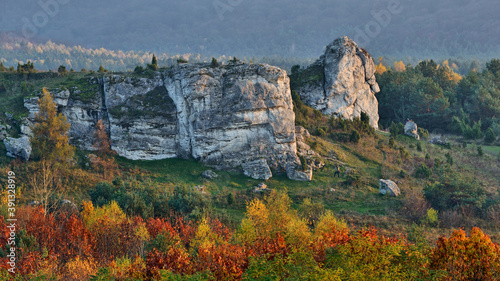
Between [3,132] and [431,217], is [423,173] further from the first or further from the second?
[3,132]

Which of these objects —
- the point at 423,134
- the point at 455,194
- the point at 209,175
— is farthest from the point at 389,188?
the point at 423,134

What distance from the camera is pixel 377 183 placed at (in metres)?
38.6

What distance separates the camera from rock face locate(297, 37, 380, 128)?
179 ft

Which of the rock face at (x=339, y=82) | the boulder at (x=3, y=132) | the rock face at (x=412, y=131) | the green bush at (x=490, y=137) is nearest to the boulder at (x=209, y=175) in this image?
the boulder at (x=3, y=132)

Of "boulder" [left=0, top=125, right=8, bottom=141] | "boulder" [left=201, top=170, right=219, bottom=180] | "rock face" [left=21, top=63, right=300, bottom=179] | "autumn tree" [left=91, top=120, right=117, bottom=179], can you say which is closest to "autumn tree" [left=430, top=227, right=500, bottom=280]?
"rock face" [left=21, top=63, right=300, bottom=179]

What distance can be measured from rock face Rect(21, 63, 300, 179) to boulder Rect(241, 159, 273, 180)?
16 centimetres

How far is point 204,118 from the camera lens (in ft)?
139

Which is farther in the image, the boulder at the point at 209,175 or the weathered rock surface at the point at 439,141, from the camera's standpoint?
the weathered rock surface at the point at 439,141

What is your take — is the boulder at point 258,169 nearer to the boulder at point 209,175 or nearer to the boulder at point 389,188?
the boulder at point 209,175

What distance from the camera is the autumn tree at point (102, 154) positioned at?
3791cm

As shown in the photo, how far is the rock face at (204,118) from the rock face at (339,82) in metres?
12.6

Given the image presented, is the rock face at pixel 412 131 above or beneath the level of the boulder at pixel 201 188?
above

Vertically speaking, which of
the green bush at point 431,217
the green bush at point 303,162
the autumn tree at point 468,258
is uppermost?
the green bush at point 303,162

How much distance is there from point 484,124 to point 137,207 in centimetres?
5630
